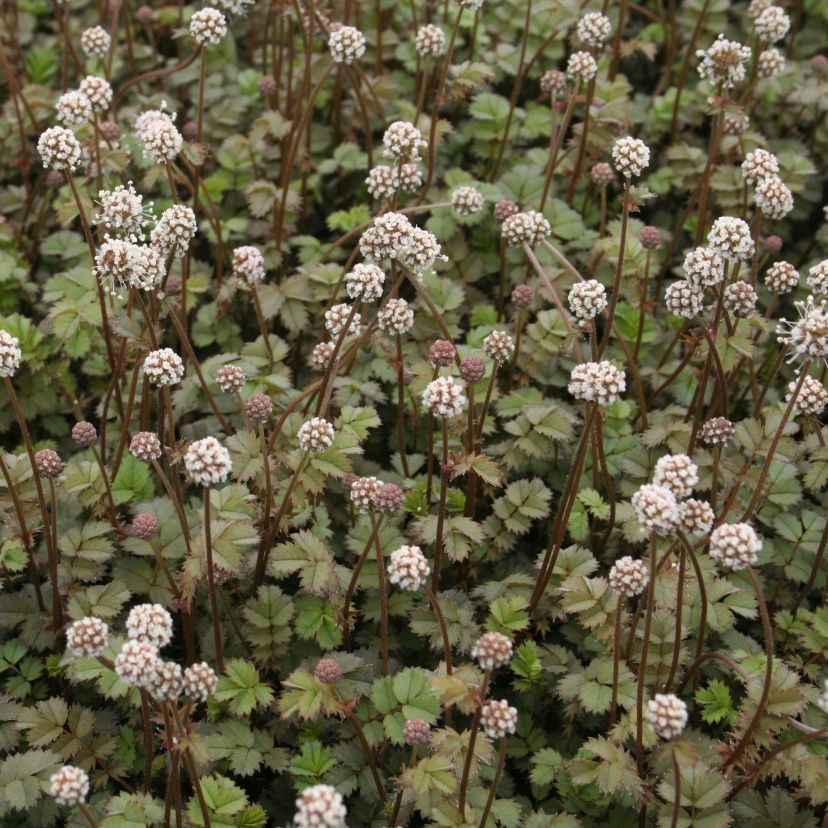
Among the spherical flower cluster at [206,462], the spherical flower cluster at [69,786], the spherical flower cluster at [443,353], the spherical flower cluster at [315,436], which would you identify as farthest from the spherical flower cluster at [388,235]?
the spherical flower cluster at [69,786]

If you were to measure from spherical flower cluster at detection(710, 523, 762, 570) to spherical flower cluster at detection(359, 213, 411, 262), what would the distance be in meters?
1.58

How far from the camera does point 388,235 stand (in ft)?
12.1

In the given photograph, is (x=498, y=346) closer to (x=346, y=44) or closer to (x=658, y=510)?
(x=658, y=510)

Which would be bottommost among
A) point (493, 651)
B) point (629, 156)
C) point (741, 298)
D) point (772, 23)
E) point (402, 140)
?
point (493, 651)

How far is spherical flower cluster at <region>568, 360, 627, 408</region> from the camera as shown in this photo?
11.1ft

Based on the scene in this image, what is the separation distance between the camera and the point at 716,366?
13.7 feet

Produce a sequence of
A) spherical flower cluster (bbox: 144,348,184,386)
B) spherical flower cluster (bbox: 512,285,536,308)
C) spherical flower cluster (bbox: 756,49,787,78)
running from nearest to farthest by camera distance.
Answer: spherical flower cluster (bbox: 144,348,184,386), spherical flower cluster (bbox: 512,285,536,308), spherical flower cluster (bbox: 756,49,787,78)

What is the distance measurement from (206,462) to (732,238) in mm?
2168

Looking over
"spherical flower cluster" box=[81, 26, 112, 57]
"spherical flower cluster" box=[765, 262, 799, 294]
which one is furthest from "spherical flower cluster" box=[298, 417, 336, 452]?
"spherical flower cluster" box=[81, 26, 112, 57]

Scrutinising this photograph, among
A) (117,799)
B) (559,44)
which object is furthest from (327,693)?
(559,44)

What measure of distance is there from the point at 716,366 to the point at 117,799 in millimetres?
2866

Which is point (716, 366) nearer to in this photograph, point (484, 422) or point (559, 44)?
point (484, 422)

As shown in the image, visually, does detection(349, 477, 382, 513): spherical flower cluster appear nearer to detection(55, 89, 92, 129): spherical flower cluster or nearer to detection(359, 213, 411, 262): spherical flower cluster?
detection(359, 213, 411, 262): spherical flower cluster

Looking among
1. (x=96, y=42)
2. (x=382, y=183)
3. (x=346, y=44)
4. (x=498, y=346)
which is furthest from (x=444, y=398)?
(x=96, y=42)
